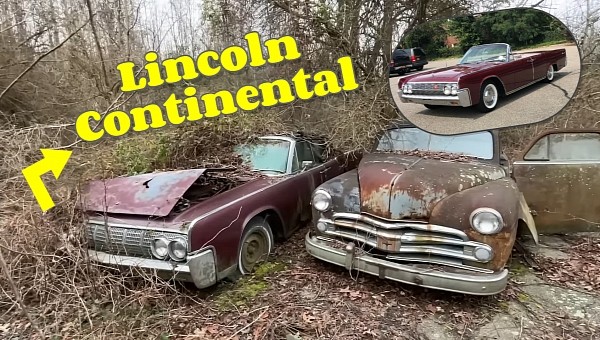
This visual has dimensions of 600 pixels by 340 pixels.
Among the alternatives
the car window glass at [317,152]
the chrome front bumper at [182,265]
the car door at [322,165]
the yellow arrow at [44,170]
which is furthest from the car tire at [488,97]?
the yellow arrow at [44,170]

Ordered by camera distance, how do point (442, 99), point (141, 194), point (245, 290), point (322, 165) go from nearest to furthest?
point (442, 99), point (245, 290), point (141, 194), point (322, 165)

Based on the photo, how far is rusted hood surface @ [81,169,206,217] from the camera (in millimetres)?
3895

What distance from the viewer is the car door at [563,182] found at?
4.80 metres

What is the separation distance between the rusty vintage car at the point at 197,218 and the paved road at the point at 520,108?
218cm

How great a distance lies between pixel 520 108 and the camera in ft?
9.71

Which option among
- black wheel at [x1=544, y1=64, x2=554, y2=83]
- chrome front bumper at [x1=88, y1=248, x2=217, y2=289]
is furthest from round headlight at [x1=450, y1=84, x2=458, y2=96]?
chrome front bumper at [x1=88, y1=248, x2=217, y2=289]

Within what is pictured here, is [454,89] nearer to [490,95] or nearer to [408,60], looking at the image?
[490,95]

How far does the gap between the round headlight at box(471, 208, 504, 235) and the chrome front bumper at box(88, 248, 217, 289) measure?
2.42m

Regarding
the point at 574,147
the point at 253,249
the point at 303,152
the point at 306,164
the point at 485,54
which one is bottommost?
the point at 253,249

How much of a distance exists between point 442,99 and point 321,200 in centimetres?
173

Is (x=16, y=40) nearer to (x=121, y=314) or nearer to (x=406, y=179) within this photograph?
(x=121, y=314)

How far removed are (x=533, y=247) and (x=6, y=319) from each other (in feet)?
19.4

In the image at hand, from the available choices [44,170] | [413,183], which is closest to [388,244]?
[413,183]

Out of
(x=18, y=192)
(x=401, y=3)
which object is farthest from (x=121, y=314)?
(x=401, y=3)
